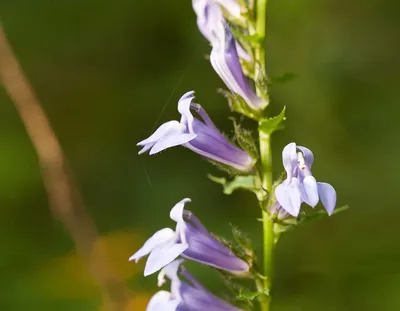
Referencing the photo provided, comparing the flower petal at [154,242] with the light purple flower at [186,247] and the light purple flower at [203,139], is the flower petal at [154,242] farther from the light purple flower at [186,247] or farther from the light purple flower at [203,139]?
the light purple flower at [203,139]

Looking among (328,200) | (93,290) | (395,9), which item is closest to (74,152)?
(93,290)

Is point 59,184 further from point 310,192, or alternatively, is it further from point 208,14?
point 310,192

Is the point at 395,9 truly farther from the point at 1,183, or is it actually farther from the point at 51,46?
the point at 1,183

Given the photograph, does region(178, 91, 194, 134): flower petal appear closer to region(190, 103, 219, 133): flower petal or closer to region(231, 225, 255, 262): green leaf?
region(190, 103, 219, 133): flower petal

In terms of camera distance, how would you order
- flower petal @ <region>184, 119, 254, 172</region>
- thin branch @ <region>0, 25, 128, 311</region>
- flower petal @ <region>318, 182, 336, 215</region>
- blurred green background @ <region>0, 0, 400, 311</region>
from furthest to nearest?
blurred green background @ <region>0, 0, 400, 311</region>
thin branch @ <region>0, 25, 128, 311</region>
flower petal @ <region>184, 119, 254, 172</region>
flower petal @ <region>318, 182, 336, 215</region>

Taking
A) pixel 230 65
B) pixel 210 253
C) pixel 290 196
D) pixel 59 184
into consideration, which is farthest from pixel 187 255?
pixel 59 184

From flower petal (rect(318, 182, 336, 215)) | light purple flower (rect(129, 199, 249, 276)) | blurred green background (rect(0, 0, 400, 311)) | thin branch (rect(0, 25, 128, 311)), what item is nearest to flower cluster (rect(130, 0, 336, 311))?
light purple flower (rect(129, 199, 249, 276))
